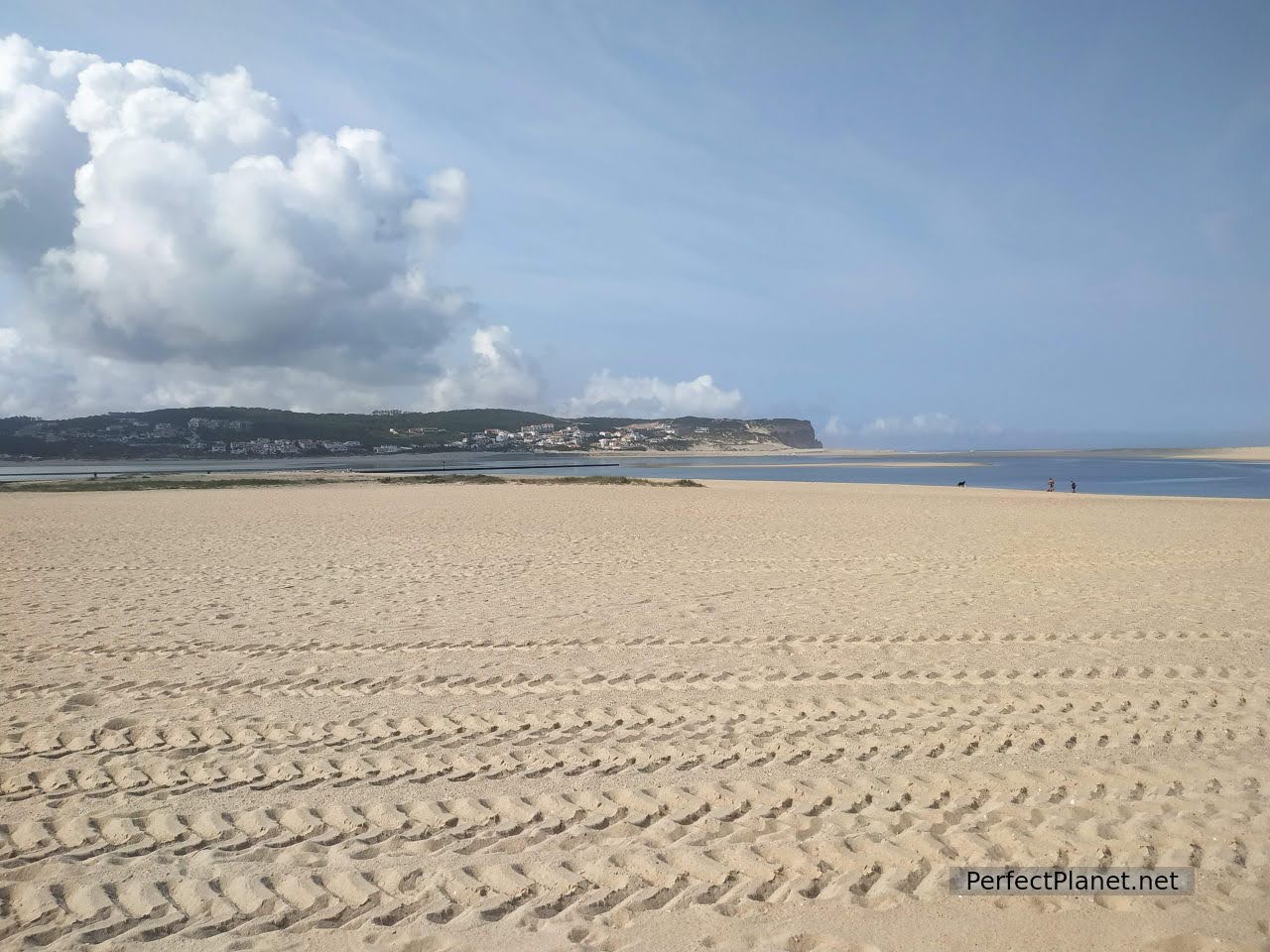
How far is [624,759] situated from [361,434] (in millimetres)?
141672

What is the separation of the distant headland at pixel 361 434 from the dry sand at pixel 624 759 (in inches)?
4105

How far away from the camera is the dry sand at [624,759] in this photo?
334 centimetres

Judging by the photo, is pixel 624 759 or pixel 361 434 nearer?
pixel 624 759

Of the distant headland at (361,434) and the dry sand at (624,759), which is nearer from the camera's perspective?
the dry sand at (624,759)

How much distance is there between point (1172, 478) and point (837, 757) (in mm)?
57131

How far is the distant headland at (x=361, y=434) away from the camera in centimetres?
10369

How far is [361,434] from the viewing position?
138m

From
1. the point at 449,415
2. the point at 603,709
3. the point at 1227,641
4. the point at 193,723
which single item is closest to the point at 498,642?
the point at 603,709

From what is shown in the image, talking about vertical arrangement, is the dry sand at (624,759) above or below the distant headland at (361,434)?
below

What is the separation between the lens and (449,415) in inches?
7141

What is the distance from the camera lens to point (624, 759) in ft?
15.9

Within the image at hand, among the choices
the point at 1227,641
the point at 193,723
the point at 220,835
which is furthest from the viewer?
the point at 1227,641

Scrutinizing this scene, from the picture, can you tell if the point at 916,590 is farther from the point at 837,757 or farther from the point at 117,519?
the point at 117,519

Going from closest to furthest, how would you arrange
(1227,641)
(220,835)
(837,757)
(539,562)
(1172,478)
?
(220,835)
(837,757)
(1227,641)
(539,562)
(1172,478)
